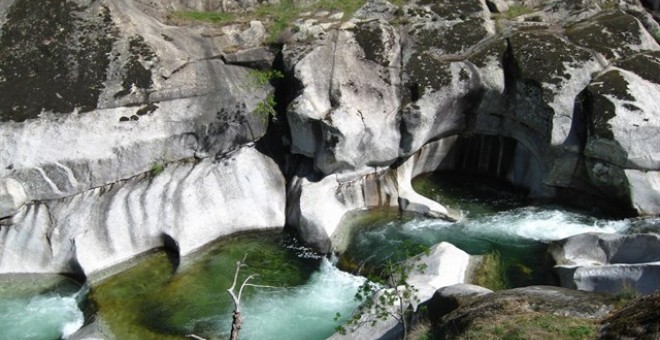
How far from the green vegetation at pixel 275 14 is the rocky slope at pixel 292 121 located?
0.96 metres

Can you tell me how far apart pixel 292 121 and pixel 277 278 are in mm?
6322

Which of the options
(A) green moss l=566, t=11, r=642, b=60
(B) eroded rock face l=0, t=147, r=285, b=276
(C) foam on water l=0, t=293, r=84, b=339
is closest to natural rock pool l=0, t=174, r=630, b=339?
(C) foam on water l=0, t=293, r=84, b=339

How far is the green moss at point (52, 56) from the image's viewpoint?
21.6 m

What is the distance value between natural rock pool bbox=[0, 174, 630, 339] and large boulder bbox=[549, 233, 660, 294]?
812 millimetres

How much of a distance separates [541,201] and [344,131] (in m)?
8.31

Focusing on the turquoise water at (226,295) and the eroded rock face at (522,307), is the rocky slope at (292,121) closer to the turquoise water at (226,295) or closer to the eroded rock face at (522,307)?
the turquoise water at (226,295)

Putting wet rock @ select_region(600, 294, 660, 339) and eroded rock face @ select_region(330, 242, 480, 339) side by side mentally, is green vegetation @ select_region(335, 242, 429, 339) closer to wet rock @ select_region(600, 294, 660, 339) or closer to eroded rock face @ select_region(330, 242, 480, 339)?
eroded rock face @ select_region(330, 242, 480, 339)

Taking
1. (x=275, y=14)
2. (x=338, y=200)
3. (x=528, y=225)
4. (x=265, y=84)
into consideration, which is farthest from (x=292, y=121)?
(x=528, y=225)

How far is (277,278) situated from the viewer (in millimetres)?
19766

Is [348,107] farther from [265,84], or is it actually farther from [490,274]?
[490,274]

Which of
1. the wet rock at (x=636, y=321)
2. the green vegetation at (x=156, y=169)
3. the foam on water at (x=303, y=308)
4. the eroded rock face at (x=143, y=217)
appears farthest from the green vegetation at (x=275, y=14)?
the wet rock at (x=636, y=321)

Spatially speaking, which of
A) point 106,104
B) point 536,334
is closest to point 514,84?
point 536,334

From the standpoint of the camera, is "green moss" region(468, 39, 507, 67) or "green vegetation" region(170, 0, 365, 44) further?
"green vegetation" region(170, 0, 365, 44)

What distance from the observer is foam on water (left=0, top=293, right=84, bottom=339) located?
17.5m
